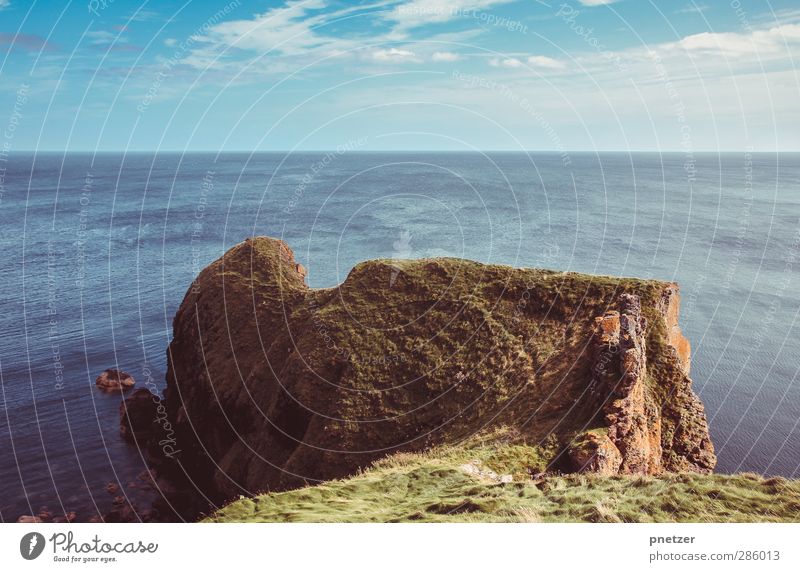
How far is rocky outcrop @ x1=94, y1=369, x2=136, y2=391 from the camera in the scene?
196ft

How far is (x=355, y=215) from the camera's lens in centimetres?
12419

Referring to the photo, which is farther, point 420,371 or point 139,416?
point 139,416

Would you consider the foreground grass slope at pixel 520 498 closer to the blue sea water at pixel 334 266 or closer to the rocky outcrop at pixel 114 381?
the blue sea water at pixel 334 266

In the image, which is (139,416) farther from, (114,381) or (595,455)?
(595,455)

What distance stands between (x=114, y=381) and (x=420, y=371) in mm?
38814

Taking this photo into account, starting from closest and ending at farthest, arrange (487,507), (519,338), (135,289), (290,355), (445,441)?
(487,507), (445,441), (519,338), (290,355), (135,289)

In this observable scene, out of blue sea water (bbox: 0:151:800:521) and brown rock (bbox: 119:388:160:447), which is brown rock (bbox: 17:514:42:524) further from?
brown rock (bbox: 119:388:160:447)

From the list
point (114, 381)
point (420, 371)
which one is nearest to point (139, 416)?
point (114, 381)

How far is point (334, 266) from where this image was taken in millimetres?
88125

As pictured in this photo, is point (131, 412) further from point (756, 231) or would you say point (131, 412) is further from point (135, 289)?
point (756, 231)

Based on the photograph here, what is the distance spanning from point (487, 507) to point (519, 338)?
17920mm

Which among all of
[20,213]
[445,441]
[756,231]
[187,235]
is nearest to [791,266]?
[756,231]

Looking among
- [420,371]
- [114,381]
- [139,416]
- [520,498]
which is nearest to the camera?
[520,498]

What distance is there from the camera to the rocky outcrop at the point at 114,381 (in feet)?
196
